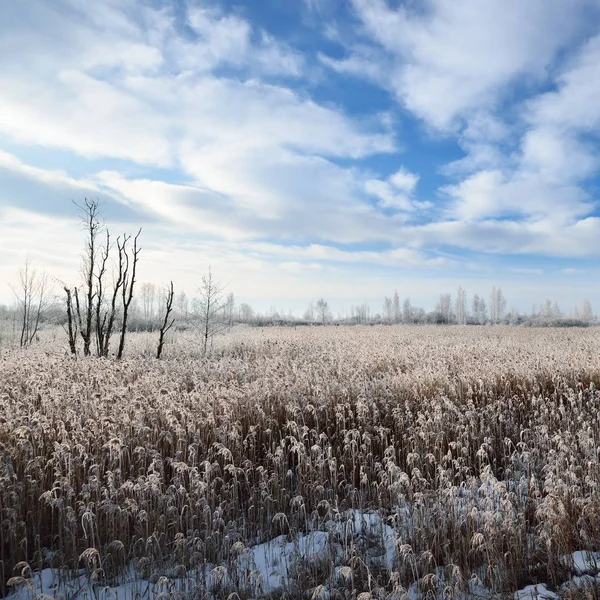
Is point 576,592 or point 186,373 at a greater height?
point 186,373

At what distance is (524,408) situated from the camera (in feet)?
26.5

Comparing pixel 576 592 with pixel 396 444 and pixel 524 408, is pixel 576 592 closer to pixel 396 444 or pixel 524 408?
pixel 396 444

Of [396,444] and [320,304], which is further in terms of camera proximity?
[320,304]

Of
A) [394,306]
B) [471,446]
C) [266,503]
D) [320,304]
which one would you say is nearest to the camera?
[266,503]

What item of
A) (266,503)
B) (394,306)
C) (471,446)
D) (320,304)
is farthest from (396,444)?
(394,306)

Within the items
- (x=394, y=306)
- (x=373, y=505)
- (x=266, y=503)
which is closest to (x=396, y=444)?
(x=373, y=505)

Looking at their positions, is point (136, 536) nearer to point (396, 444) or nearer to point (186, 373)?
point (396, 444)

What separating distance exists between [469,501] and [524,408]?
436 centimetres

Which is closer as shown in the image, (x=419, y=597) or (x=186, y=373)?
(x=419, y=597)

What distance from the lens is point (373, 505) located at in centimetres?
501

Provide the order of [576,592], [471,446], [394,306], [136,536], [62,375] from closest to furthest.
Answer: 1. [576,592]
2. [136,536]
3. [471,446]
4. [62,375]
5. [394,306]

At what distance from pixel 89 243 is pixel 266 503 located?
14.4m

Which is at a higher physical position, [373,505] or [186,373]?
[186,373]

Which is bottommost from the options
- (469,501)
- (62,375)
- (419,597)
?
(419,597)
